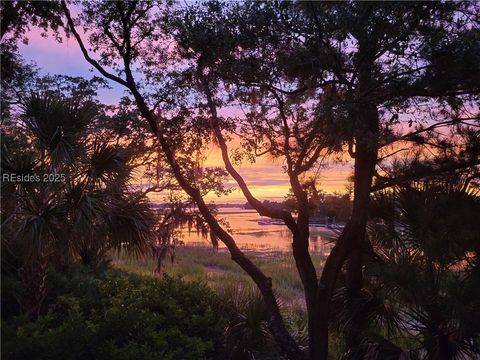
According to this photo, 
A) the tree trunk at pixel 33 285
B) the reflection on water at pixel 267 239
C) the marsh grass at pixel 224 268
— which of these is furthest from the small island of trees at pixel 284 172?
the reflection on water at pixel 267 239

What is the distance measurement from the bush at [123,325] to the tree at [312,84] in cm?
125

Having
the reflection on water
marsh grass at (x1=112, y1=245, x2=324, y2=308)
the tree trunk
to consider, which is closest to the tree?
the tree trunk

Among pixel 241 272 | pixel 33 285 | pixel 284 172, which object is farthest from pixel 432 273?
pixel 241 272

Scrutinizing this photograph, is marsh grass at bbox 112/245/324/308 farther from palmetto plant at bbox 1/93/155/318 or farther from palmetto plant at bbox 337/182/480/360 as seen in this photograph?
palmetto plant at bbox 1/93/155/318

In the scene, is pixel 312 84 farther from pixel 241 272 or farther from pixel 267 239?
pixel 267 239

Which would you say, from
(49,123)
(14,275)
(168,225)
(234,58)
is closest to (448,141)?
(234,58)

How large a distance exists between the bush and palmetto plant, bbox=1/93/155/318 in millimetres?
811

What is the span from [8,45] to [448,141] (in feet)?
29.0

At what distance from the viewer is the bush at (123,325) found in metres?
5.75

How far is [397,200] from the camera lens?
8.45 m

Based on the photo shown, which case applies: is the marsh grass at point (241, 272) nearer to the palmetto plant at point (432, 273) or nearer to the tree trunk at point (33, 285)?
the palmetto plant at point (432, 273)

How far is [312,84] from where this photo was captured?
8.50m

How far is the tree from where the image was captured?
6.96 metres

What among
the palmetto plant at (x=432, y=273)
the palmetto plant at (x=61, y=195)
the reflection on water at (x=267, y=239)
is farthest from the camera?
the reflection on water at (x=267, y=239)
